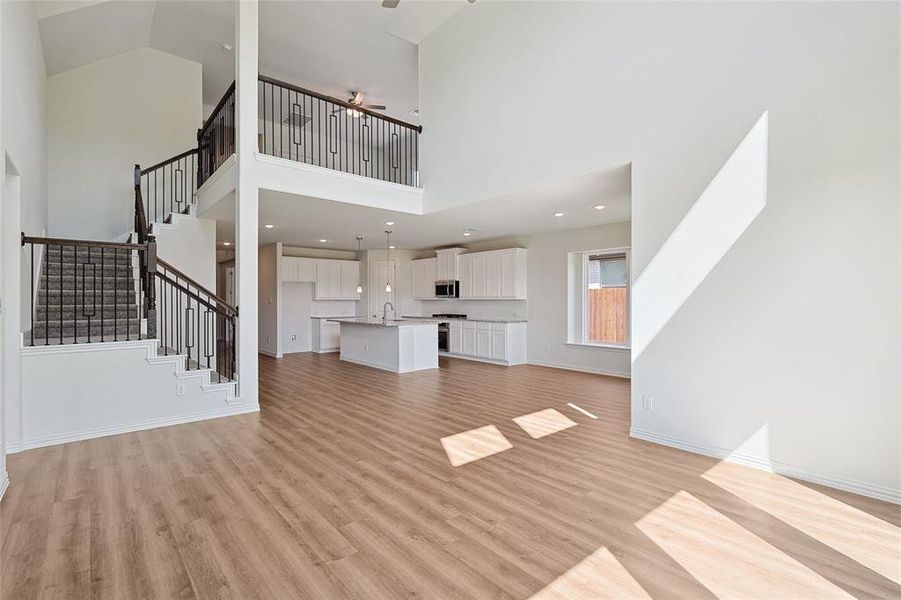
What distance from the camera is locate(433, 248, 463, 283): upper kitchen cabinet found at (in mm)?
10062

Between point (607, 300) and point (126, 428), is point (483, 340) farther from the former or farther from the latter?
point (126, 428)

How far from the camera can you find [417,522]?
2.53m

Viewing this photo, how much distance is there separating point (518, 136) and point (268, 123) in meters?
6.98

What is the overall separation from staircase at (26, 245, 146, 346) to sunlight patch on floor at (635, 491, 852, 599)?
4.81 meters

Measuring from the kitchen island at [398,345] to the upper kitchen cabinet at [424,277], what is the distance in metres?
2.57

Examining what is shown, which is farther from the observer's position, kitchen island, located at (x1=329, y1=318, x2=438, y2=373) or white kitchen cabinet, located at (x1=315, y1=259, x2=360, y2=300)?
white kitchen cabinet, located at (x1=315, y1=259, x2=360, y2=300)

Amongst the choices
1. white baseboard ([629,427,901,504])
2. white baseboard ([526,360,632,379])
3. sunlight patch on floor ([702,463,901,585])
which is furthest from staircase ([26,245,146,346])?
white baseboard ([526,360,632,379])

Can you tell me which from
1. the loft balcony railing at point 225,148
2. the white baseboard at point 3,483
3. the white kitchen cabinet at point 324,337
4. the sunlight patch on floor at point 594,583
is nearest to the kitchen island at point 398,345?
the white kitchen cabinet at point 324,337

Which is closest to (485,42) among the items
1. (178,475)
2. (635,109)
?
(635,109)

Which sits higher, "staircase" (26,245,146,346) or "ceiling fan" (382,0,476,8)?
"ceiling fan" (382,0,476,8)

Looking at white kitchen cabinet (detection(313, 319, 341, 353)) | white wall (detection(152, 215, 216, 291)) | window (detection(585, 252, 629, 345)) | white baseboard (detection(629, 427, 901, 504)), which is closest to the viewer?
white baseboard (detection(629, 427, 901, 504))

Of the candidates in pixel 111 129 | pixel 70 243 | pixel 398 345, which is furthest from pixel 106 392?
pixel 111 129

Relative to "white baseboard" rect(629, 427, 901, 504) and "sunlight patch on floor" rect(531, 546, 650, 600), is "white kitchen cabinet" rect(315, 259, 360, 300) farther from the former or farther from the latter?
"sunlight patch on floor" rect(531, 546, 650, 600)

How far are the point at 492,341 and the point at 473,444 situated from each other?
502 centimetres
